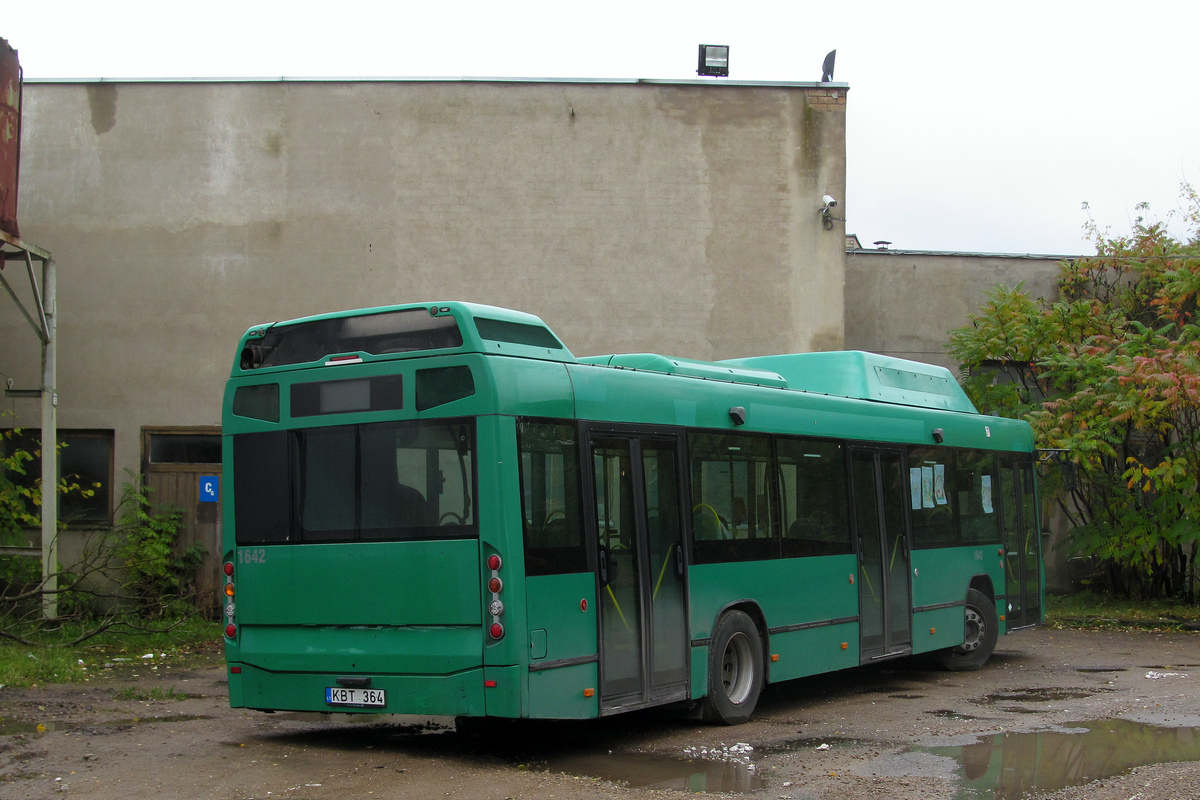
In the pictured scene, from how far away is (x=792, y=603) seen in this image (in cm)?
1059

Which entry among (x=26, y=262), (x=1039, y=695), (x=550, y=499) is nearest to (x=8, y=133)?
(x=26, y=262)

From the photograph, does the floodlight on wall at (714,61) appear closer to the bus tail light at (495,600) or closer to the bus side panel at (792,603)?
the bus side panel at (792,603)

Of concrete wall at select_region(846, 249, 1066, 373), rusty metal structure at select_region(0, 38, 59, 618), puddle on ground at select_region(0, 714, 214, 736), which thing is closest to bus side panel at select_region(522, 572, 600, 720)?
puddle on ground at select_region(0, 714, 214, 736)

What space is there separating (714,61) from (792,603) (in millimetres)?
12491

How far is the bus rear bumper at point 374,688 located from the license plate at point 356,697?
17 millimetres

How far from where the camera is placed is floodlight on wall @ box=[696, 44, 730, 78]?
67.1 feet

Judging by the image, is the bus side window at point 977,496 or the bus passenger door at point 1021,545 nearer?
the bus side window at point 977,496

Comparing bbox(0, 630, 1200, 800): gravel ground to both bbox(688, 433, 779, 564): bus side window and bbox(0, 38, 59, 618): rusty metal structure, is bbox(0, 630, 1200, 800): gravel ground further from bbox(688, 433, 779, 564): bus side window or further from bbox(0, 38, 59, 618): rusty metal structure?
bbox(0, 38, 59, 618): rusty metal structure

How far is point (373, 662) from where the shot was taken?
26.3 ft

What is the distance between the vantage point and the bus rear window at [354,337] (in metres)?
8.08

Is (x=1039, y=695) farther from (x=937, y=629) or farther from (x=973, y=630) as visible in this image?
(x=973, y=630)

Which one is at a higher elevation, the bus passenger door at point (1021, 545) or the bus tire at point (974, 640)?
the bus passenger door at point (1021, 545)

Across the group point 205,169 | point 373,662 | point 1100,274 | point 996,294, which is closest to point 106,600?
point 205,169

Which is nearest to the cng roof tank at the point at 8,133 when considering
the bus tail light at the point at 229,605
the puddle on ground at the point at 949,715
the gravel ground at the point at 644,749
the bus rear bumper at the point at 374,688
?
the gravel ground at the point at 644,749
